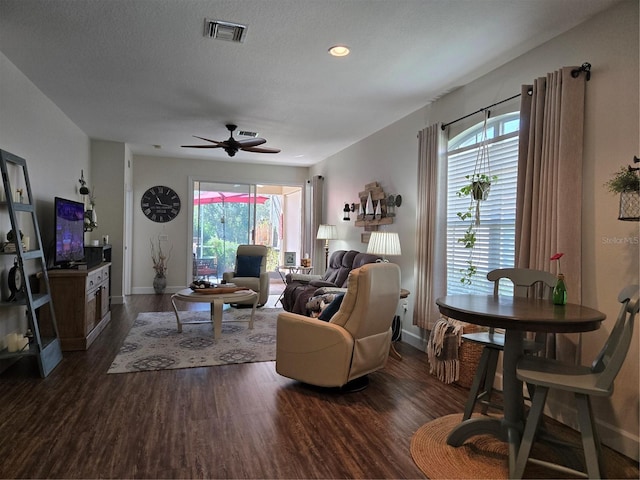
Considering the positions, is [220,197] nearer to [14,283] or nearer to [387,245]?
[387,245]

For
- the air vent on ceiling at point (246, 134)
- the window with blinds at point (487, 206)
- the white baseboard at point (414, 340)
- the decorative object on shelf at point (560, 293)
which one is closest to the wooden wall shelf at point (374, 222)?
the window with blinds at point (487, 206)

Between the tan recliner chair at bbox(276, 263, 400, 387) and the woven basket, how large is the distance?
0.71 m

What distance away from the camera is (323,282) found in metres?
5.73

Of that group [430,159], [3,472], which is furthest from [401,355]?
[3,472]

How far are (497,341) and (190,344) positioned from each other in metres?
3.13

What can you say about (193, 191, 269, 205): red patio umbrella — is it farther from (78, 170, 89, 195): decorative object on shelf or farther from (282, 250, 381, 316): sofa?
(282, 250, 381, 316): sofa

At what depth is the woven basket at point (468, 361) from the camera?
129 inches

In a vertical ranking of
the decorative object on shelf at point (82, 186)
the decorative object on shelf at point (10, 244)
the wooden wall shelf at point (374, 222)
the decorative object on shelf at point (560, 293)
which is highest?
the decorative object on shelf at point (82, 186)

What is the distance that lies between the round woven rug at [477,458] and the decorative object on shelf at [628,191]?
1.38 m

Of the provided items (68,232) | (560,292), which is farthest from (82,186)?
A: (560,292)

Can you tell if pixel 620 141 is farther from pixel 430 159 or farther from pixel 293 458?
pixel 293 458

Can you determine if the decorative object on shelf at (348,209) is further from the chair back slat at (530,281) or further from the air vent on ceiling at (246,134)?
the chair back slat at (530,281)

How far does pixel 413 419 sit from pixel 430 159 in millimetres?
2586

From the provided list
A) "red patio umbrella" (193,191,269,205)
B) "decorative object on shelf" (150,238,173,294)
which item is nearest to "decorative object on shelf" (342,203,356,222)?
"red patio umbrella" (193,191,269,205)
